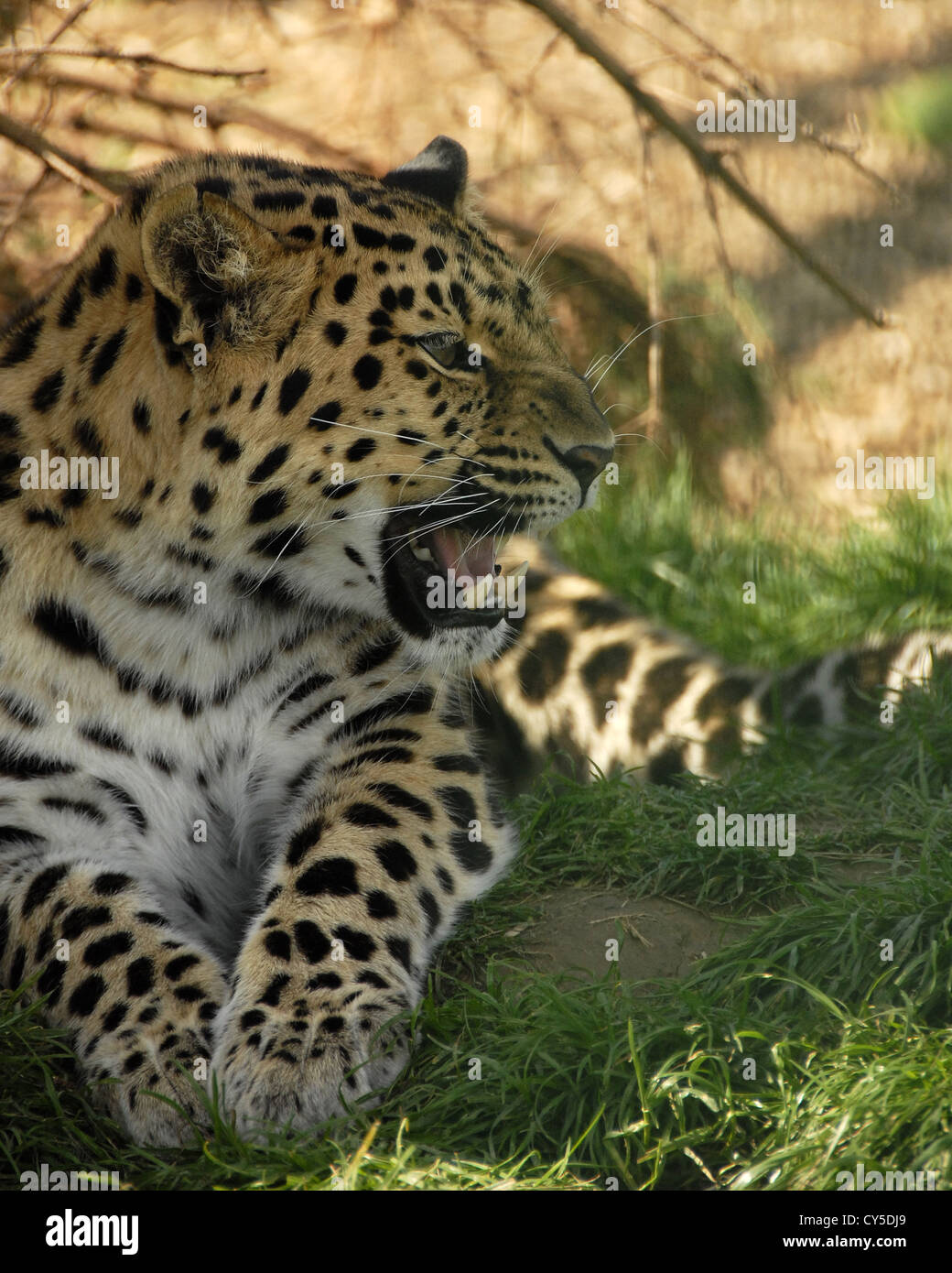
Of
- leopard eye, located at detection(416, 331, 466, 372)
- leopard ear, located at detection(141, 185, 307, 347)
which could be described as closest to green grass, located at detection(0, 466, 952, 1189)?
leopard eye, located at detection(416, 331, 466, 372)

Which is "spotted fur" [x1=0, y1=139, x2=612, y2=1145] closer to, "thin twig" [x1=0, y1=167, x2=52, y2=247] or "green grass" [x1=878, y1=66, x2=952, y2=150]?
"thin twig" [x1=0, y1=167, x2=52, y2=247]

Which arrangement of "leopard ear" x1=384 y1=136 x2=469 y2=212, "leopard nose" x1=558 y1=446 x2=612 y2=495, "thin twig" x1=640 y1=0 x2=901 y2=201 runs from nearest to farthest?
1. "leopard nose" x1=558 y1=446 x2=612 y2=495
2. "leopard ear" x1=384 y1=136 x2=469 y2=212
3. "thin twig" x1=640 y1=0 x2=901 y2=201

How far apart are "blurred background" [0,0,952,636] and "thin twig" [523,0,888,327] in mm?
44

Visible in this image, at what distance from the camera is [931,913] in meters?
3.64

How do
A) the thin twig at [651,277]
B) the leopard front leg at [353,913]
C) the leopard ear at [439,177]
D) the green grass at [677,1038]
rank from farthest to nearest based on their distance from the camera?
the thin twig at [651,277]
the leopard ear at [439,177]
the leopard front leg at [353,913]
the green grass at [677,1038]

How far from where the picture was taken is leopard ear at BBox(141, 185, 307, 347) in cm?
355

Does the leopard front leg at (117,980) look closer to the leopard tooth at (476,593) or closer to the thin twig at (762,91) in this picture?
the leopard tooth at (476,593)

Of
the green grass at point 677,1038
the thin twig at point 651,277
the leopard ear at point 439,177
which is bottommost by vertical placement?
the green grass at point 677,1038

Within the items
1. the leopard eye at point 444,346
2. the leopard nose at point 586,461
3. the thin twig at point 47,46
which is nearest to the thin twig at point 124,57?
the thin twig at point 47,46

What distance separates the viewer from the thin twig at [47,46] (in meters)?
6.87

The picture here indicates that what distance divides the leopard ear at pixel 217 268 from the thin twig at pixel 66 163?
3.52 metres

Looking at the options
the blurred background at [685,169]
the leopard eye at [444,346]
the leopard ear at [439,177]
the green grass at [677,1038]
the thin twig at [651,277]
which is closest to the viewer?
the green grass at [677,1038]

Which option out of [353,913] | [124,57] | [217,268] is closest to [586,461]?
[217,268]
